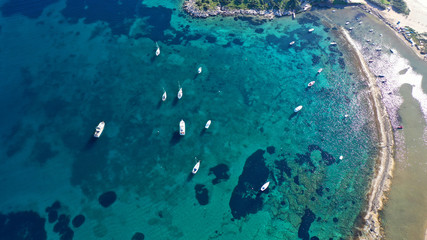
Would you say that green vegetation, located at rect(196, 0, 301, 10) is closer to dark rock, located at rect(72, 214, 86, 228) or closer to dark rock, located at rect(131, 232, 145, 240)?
dark rock, located at rect(72, 214, 86, 228)

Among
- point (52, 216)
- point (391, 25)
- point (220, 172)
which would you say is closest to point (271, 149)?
point (220, 172)

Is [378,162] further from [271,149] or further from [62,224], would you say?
[62,224]

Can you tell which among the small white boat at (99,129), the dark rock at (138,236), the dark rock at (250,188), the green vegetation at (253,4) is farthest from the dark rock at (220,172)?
A: the green vegetation at (253,4)

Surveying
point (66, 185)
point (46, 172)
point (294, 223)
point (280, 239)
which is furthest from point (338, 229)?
point (46, 172)

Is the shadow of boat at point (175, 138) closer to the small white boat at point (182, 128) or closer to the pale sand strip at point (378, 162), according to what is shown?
the small white boat at point (182, 128)

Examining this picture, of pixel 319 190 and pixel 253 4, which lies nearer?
pixel 319 190

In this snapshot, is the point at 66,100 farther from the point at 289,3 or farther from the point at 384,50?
the point at 384,50
